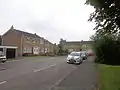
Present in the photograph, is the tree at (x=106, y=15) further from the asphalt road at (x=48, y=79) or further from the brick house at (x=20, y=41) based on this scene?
the brick house at (x=20, y=41)

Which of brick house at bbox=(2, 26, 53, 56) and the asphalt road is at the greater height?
brick house at bbox=(2, 26, 53, 56)

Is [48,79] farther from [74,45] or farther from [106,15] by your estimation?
[74,45]

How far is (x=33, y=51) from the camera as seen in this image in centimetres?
9044

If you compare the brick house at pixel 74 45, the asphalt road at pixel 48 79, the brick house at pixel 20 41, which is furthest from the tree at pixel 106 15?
the brick house at pixel 74 45

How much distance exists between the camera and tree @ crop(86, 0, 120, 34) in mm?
12490

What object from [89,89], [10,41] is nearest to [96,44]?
[89,89]

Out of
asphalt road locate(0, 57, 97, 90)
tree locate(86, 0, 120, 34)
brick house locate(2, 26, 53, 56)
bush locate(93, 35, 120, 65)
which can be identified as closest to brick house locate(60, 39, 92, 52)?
brick house locate(2, 26, 53, 56)

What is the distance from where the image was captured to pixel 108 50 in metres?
35.6

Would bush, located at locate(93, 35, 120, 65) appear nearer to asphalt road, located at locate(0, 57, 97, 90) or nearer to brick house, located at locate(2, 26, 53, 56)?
asphalt road, located at locate(0, 57, 97, 90)

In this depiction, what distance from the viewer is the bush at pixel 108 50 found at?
34719mm

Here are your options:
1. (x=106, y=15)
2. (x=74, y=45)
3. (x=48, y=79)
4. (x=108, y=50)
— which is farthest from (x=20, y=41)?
(x=74, y=45)

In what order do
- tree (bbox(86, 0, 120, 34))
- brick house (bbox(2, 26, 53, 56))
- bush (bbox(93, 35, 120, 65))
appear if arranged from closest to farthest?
tree (bbox(86, 0, 120, 34)) < bush (bbox(93, 35, 120, 65)) < brick house (bbox(2, 26, 53, 56))

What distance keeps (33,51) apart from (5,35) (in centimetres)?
1231

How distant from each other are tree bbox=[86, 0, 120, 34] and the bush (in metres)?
18.4
